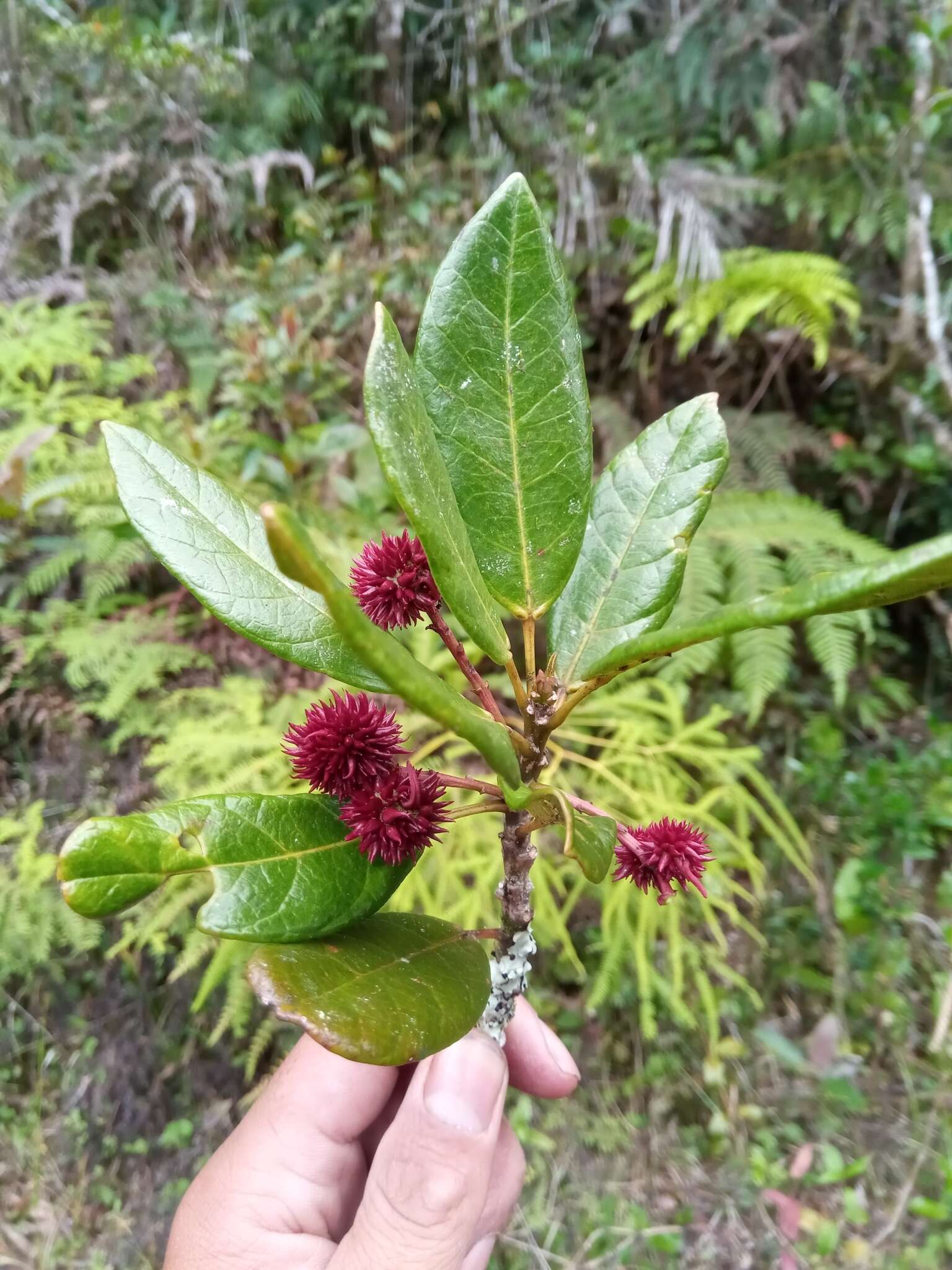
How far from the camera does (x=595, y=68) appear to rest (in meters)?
3.64

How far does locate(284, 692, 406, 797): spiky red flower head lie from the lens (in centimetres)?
68

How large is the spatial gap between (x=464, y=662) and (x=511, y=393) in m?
0.27

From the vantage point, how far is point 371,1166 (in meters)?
1.36

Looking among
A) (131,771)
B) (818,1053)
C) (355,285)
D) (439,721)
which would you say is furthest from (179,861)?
(355,285)

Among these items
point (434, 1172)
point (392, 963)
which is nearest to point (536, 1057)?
point (434, 1172)

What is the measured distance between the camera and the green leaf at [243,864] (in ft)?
1.95

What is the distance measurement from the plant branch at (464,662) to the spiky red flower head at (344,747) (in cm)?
9

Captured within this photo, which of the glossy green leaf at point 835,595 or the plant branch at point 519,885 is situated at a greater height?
the glossy green leaf at point 835,595

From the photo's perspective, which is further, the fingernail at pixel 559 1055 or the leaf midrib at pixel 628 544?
the fingernail at pixel 559 1055

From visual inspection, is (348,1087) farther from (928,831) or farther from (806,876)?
(928,831)

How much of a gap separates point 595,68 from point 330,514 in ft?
8.79

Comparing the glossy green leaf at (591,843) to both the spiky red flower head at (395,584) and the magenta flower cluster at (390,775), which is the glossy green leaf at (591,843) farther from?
the spiky red flower head at (395,584)

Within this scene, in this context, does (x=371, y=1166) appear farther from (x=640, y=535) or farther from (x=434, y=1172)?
(x=640, y=535)

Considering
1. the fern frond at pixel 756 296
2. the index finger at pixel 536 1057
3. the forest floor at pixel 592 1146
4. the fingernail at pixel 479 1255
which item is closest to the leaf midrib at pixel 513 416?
the index finger at pixel 536 1057
